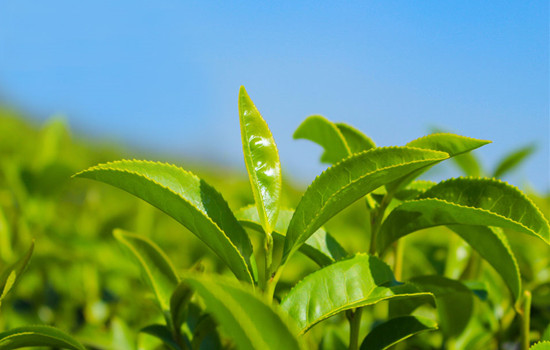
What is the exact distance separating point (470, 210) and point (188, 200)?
0.49 metres

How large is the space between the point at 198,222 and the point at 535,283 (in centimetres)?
142

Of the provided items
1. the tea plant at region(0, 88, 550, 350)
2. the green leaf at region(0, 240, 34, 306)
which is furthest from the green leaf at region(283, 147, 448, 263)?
the green leaf at region(0, 240, 34, 306)

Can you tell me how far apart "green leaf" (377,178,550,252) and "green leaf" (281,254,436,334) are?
0.40 ft

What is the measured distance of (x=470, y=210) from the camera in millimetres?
912

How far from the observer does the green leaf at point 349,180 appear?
32.4 inches

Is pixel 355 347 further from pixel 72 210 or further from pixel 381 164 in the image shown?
pixel 72 210

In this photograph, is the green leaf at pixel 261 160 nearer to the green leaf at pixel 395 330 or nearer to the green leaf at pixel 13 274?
the green leaf at pixel 395 330

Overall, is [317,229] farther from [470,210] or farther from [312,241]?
[470,210]

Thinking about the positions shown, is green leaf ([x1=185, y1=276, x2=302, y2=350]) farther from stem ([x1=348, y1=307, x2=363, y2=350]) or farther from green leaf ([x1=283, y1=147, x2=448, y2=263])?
stem ([x1=348, y1=307, x2=363, y2=350])

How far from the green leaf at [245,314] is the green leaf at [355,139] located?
1.88 feet

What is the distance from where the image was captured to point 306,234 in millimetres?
868

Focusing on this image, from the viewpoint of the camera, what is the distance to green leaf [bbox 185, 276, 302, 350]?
1.92ft

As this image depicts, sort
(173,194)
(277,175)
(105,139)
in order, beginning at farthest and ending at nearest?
(105,139), (277,175), (173,194)

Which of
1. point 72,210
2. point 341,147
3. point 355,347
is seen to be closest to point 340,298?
point 355,347
